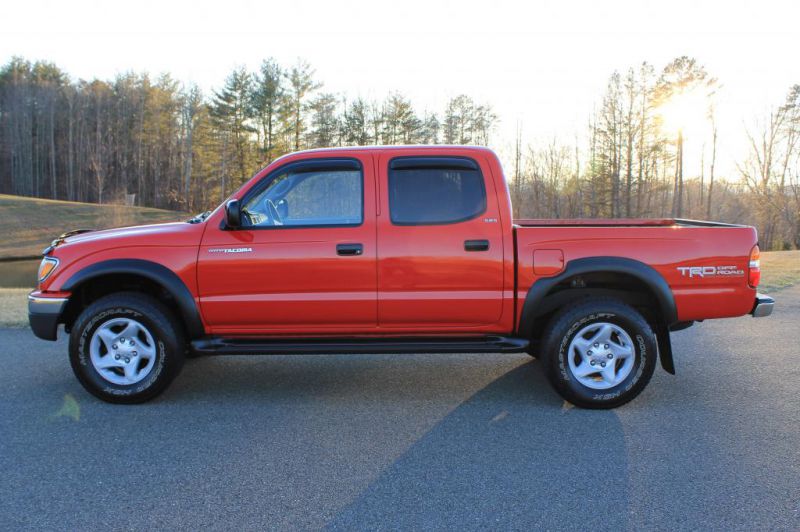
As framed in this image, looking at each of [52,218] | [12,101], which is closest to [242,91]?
[52,218]

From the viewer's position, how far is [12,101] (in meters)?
70.8

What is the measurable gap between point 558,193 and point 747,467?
46490 millimetres

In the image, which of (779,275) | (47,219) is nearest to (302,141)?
(47,219)

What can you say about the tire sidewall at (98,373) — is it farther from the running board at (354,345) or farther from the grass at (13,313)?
the grass at (13,313)

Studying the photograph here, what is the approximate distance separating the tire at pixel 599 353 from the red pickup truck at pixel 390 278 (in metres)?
0.01

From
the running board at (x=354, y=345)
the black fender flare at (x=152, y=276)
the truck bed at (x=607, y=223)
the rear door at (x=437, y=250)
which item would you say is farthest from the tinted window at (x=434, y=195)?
the black fender flare at (x=152, y=276)

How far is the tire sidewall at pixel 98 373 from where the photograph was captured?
4.55m

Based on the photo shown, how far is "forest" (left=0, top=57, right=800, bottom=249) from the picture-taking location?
4091cm

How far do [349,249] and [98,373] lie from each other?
229cm

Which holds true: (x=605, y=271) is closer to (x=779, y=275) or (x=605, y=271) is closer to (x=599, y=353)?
(x=599, y=353)

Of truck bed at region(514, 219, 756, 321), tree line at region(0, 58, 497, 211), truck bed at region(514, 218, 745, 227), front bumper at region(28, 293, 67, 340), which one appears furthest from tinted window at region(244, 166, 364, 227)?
tree line at region(0, 58, 497, 211)

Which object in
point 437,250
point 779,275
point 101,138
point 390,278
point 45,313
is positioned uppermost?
point 101,138

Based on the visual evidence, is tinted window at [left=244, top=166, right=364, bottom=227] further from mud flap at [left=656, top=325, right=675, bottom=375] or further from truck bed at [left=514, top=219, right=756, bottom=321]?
mud flap at [left=656, top=325, right=675, bottom=375]

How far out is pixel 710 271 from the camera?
444cm
